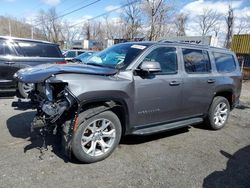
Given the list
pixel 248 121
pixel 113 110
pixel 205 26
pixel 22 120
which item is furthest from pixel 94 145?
pixel 205 26

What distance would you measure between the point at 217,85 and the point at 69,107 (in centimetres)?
347

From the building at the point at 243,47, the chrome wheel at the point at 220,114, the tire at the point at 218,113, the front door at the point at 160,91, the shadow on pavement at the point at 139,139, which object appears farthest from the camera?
the building at the point at 243,47

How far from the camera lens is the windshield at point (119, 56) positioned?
4328mm

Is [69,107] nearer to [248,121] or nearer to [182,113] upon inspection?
[182,113]

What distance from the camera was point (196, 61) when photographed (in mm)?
5242

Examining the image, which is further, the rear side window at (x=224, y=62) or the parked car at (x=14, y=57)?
the parked car at (x=14, y=57)

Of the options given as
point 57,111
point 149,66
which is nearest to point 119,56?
point 149,66

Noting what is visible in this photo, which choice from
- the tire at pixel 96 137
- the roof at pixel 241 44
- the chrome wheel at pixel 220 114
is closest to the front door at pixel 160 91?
the tire at pixel 96 137

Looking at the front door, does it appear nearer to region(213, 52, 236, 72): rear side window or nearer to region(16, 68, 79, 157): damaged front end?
region(16, 68, 79, 157): damaged front end

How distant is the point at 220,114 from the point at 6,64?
617 centimetres

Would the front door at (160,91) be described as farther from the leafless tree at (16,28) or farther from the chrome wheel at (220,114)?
the leafless tree at (16,28)

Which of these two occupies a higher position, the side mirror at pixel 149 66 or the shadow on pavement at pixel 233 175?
the side mirror at pixel 149 66

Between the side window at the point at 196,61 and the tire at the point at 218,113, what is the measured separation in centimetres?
82

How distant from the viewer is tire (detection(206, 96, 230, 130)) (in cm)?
571
